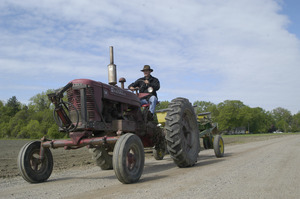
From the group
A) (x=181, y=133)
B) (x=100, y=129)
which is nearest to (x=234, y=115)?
(x=181, y=133)

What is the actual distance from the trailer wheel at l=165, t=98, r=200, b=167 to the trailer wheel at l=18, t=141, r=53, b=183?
8.66 ft

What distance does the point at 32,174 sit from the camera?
509cm

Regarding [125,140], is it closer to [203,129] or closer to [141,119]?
[141,119]

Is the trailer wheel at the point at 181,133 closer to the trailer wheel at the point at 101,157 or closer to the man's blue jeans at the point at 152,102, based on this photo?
the man's blue jeans at the point at 152,102

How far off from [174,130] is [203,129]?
460 centimetres

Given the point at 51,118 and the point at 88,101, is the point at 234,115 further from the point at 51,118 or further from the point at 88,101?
the point at 88,101

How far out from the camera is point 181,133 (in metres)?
6.28

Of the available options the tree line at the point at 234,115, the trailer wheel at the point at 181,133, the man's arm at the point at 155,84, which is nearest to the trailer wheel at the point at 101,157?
the trailer wheel at the point at 181,133

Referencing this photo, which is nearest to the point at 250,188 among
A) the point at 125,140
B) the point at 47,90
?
the point at 125,140

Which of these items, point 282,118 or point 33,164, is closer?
point 33,164

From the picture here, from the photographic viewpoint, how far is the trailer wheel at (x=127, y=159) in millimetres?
4281

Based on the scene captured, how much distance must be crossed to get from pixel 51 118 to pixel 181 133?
44736 mm

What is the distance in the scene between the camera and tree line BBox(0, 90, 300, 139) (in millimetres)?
47131

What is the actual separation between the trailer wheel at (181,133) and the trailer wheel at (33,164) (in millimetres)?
2639
